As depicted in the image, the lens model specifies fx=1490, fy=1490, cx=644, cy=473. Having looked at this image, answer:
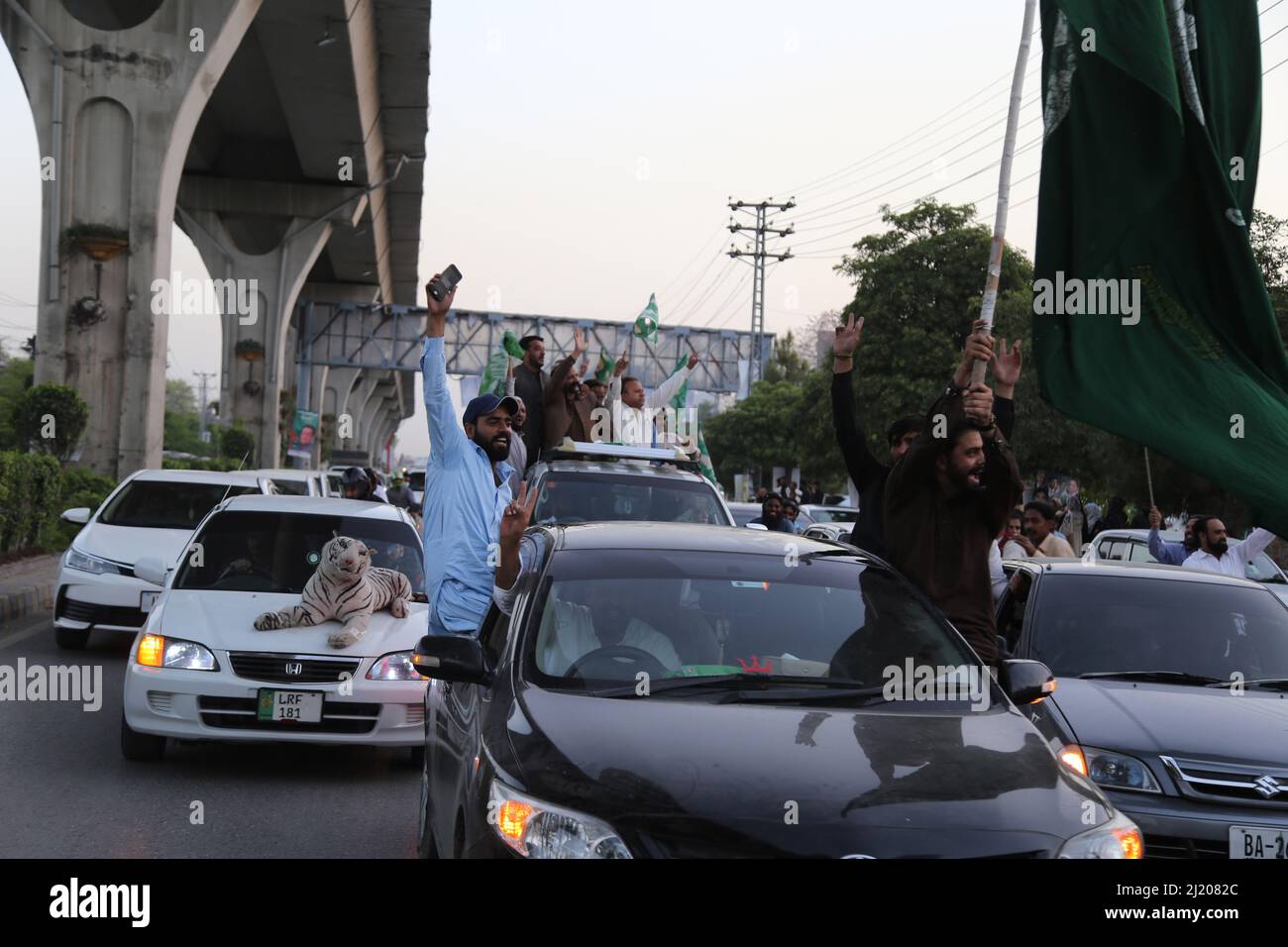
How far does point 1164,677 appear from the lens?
699cm

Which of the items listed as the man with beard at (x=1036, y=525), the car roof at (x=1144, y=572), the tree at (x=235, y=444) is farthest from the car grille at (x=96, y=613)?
the tree at (x=235, y=444)

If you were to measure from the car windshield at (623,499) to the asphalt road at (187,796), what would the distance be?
2.60 m

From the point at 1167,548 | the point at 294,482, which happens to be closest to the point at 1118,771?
the point at 1167,548

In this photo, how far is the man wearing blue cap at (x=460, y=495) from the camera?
652cm

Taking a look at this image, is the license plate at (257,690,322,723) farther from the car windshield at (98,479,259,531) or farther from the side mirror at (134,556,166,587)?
the car windshield at (98,479,259,531)

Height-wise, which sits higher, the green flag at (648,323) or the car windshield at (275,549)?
the green flag at (648,323)

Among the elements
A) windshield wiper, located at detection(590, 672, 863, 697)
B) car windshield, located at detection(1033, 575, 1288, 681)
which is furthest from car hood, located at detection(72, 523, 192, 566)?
windshield wiper, located at detection(590, 672, 863, 697)

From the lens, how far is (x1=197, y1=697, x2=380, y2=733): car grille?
25.7 ft

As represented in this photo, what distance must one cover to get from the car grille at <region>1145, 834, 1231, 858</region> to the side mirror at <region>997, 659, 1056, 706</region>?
1209 millimetres

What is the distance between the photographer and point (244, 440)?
39.4 m

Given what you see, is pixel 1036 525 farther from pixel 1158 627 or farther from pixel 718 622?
pixel 718 622

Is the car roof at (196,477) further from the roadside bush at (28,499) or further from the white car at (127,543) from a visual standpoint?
the roadside bush at (28,499)
